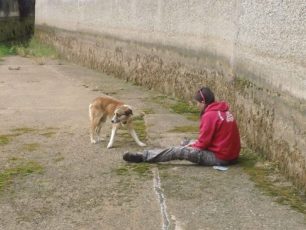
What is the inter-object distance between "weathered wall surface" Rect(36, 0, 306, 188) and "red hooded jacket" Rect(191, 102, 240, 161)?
16.2 inches

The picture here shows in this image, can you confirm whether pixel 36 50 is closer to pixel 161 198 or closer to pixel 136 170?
pixel 136 170

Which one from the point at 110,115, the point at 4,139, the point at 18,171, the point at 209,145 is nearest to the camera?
the point at 18,171

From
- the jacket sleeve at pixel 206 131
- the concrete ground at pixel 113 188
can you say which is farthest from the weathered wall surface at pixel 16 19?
the jacket sleeve at pixel 206 131

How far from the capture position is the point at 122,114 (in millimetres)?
7352

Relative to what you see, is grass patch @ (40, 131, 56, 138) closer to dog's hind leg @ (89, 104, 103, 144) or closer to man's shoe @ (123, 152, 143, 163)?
dog's hind leg @ (89, 104, 103, 144)

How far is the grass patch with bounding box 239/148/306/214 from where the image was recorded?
217 inches

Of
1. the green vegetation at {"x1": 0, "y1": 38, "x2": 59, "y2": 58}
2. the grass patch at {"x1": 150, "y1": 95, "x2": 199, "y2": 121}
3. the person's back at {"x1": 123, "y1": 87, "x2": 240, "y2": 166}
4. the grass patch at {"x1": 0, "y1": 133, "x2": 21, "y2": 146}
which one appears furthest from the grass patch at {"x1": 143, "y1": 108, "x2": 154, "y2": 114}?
the green vegetation at {"x1": 0, "y1": 38, "x2": 59, "y2": 58}

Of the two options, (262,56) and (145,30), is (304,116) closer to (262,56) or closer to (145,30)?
(262,56)

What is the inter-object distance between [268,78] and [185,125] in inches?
→ 83.4

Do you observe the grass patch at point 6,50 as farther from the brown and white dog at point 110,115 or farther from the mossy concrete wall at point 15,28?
the brown and white dog at point 110,115

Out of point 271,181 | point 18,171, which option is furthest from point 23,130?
point 271,181

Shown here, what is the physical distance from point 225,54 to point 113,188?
339 centimetres

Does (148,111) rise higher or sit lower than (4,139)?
higher

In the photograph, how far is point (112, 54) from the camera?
1387cm
